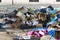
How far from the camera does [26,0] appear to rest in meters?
8.62

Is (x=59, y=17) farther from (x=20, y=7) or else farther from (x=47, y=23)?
(x=20, y=7)

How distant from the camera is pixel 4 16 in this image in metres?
8.18

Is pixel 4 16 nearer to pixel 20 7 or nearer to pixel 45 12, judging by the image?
pixel 20 7

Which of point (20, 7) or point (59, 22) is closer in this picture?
point (59, 22)

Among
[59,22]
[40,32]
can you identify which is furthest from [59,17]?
[40,32]

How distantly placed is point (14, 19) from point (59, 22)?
3.41ft

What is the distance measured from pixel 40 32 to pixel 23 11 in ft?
3.47

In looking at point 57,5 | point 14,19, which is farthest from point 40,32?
point 57,5

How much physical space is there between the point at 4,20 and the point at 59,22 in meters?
1.27

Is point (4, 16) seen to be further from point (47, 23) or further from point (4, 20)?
point (47, 23)

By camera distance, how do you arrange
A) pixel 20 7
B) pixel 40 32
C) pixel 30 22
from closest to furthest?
pixel 40 32 → pixel 30 22 → pixel 20 7

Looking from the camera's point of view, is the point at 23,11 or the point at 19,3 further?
the point at 19,3

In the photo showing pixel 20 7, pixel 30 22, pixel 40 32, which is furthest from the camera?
pixel 20 7

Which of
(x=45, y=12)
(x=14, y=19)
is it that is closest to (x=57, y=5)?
(x=45, y=12)
